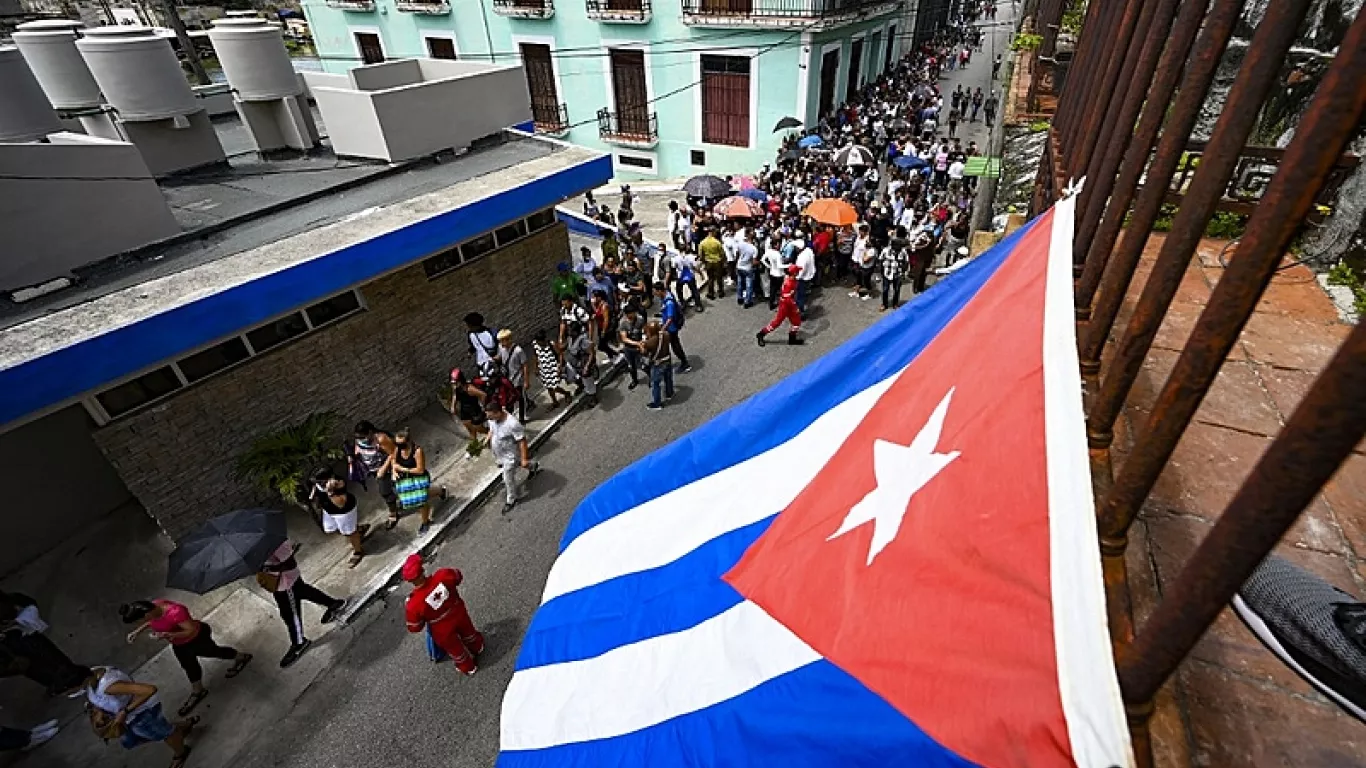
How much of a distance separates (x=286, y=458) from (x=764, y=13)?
1787 cm

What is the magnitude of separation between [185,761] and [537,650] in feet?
15.5

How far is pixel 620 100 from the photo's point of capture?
22.2 m

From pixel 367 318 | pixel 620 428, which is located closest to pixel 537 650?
pixel 620 428

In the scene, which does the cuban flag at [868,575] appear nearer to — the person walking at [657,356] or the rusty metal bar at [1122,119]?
the rusty metal bar at [1122,119]

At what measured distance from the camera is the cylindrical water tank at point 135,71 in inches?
362

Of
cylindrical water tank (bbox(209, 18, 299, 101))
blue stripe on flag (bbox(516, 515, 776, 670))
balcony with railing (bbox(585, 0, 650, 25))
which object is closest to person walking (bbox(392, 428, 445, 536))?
blue stripe on flag (bbox(516, 515, 776, 670))

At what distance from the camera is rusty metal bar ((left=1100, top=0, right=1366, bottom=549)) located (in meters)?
1.10

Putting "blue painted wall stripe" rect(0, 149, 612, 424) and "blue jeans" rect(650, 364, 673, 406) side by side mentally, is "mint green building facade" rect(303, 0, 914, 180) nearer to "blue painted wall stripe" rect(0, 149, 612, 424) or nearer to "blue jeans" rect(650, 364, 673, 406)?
"blue painted wall stripe" rect(0, 149, 612, 424)

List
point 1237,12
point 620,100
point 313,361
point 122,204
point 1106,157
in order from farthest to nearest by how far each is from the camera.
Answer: point 620,100, point 313,361, point 122,204, point 1106,157, point 1237,12

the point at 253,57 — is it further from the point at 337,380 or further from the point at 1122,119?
the point at 1122,119

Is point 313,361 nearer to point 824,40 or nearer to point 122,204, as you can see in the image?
point 122,204

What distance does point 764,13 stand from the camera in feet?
61.1

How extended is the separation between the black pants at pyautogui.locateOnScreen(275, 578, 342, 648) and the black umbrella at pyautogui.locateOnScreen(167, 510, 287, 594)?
530 millimetres

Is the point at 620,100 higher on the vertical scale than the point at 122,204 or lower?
lower
